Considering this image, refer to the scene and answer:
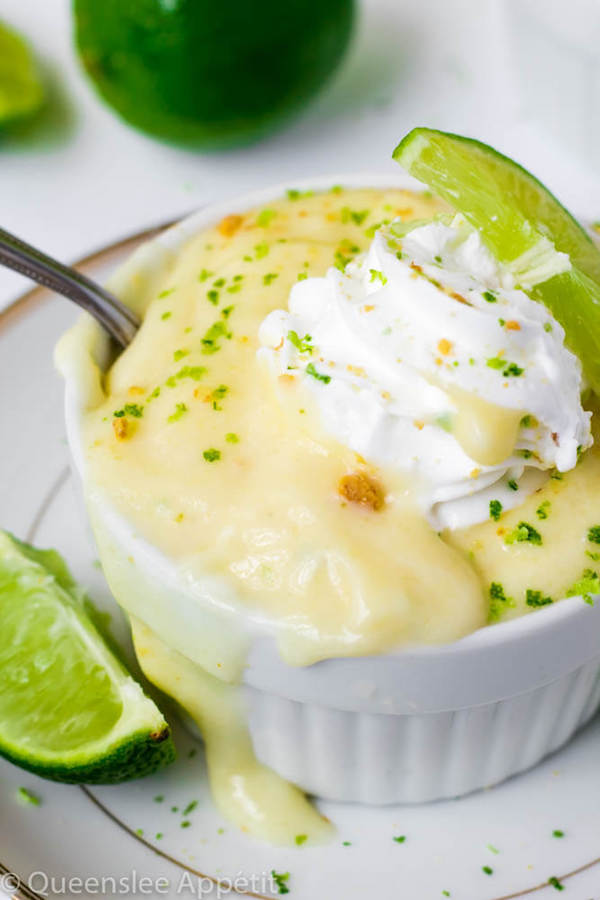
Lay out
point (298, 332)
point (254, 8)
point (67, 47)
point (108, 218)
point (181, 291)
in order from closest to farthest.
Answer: point (298, 332) < point (181, 291) < point (254, 8) < point (108, 218) < point (67, 47)

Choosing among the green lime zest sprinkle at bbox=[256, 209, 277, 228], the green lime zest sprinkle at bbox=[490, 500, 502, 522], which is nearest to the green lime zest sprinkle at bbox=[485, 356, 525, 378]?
the green lime zest sprinkle at bbox=[490, 500, 502, 522]

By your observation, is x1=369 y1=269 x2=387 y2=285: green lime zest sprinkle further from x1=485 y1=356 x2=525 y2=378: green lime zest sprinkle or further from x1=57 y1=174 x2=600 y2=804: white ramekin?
x1=57 y1=174 x2=600 y2=804: white ramekin

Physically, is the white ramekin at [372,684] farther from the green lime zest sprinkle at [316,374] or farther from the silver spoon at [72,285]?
the green lime zest sprinkle at [316,374]

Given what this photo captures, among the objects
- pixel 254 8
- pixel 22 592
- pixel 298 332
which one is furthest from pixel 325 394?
pixel 254 8

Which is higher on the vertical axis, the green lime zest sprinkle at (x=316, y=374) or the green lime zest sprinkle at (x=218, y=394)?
the green lime zest sprinkle at (x=316, y=374)

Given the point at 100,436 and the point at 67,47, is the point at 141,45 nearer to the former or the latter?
the point at 67,47

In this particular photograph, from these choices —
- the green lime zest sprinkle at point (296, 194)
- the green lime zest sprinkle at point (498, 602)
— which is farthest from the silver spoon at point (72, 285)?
the green lime zest sprinkle at point (498, 602)
